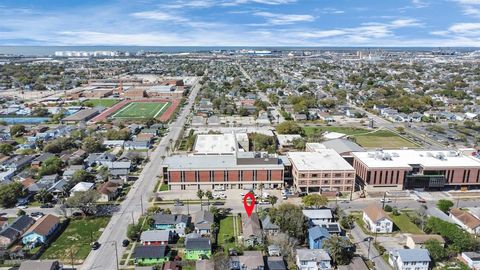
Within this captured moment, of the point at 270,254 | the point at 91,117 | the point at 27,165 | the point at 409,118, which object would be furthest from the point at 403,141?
the point at 91,117

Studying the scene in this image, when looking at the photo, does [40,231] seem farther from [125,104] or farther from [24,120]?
[125,104]

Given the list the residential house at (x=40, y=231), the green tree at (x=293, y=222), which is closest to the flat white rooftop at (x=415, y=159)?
the green tree at (x=293, y=222)

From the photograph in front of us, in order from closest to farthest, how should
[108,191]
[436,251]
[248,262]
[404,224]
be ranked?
[248,262] → [436,251] → [404,224] → [108,191]

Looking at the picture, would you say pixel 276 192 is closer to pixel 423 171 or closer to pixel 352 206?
pixel 352 206

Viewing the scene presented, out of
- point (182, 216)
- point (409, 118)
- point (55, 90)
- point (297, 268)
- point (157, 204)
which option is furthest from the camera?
point (55, 90)

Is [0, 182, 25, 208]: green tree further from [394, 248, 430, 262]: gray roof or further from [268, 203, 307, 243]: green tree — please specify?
Result: [394, 248, 430, 262]: gray roof

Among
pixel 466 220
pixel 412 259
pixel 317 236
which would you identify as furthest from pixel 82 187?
pixel 466 220
